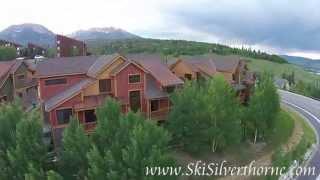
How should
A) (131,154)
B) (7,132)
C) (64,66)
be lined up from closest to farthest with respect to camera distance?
(131,154) → (7,132) → (64,66)

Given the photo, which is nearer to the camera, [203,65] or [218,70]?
[203,65]

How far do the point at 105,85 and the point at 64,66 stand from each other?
18.3 ft

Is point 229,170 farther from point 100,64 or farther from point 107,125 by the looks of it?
point 100,64

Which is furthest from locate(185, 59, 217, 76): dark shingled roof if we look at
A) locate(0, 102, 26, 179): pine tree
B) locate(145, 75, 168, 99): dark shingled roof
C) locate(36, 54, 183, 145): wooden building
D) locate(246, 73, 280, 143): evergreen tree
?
locate(0, 102, 26, 179): pine tree

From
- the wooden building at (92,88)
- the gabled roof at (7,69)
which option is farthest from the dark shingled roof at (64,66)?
the gabled roof at (7,69)

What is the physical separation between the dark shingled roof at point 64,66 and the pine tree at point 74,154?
12.7 metres

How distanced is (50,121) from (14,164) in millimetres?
10100

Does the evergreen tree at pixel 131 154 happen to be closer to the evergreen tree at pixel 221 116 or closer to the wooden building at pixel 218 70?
the evergreen tree at pixel 221 116

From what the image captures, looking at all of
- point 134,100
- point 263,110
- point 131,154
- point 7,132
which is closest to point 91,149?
point 131,154

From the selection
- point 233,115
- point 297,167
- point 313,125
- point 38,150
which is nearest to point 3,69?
point 38,150

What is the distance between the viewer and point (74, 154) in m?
38.2

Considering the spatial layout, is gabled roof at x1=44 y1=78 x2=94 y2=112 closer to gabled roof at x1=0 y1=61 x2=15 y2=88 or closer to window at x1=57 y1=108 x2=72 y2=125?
window at x1=57 y1=108 x2=72 y2=125

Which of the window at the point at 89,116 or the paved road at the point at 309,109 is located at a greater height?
the window at the point at 89,116

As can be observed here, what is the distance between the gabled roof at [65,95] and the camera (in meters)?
47.2
